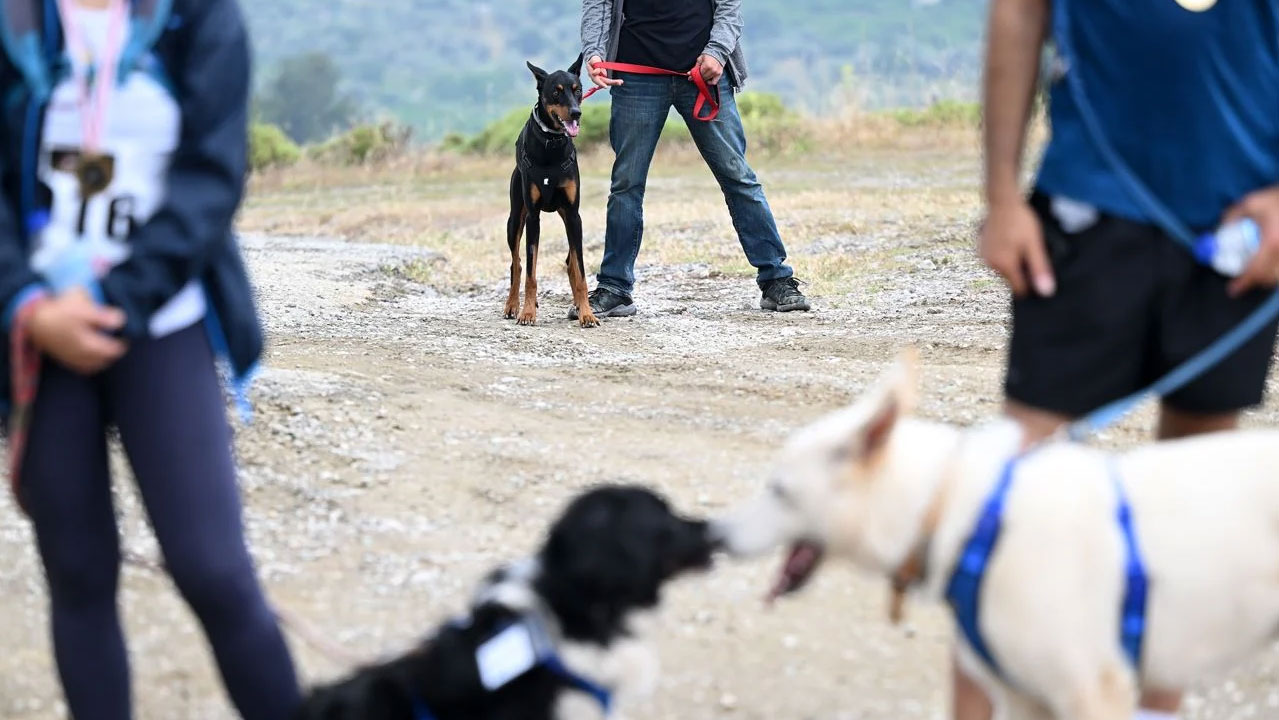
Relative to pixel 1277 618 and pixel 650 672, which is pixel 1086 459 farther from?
pixel 650 672

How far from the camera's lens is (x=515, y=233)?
868 cm

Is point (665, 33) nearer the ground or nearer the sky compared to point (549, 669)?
nearer the sky

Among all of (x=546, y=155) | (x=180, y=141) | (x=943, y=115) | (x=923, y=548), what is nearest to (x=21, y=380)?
(x=180, y=141)

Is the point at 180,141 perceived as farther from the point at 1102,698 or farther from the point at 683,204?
the point at 683,204

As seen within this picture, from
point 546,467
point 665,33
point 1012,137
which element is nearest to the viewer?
point 1012,137

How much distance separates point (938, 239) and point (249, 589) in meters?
9.18

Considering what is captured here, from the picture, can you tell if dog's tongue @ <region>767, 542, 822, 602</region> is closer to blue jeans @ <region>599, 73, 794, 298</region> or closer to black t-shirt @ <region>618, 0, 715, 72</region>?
blue jeans @ <region>599, 73, 794, 298</region>

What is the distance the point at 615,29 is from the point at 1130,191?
19.3 ft

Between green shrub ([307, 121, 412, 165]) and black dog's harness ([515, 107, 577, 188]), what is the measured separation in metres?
16.1

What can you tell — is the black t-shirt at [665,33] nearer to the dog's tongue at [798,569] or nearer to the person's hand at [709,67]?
the person's hand at [709,67]

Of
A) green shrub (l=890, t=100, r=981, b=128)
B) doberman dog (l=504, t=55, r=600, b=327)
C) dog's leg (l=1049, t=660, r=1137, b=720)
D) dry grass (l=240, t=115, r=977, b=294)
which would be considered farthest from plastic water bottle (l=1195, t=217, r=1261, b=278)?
green shrub (l=890, t=100, r=981, b=128)

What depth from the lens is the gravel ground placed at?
3518mm

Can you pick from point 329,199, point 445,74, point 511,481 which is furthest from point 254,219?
point 445,74

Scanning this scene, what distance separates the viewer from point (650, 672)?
2.68m
